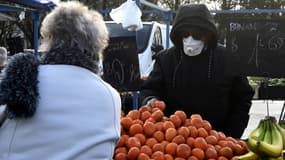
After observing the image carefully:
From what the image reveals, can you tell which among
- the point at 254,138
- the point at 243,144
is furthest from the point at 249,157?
the point at 243,144

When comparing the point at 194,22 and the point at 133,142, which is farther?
the point at 194,22

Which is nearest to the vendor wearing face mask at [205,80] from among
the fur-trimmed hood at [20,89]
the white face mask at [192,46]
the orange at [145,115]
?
the white face mask at [192,46]

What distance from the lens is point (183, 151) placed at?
3066 millimetres

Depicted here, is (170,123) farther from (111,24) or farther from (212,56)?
(111,24)

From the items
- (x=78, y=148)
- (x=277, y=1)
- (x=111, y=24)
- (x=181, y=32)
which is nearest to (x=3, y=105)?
(x=78, y=148)

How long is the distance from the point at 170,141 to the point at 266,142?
1.89 ft

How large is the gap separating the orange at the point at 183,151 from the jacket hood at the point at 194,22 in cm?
103

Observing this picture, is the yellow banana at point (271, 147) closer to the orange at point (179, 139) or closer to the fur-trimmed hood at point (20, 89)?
the orange at point (179, 139)

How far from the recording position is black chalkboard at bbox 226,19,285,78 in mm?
5145

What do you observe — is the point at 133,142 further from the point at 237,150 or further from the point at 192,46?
the point at 192,46

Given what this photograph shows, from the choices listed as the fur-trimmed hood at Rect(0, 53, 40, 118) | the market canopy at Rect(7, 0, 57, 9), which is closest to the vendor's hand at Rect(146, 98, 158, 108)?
the fur-trimmed hood at Rect(0, 53, 40, 118)

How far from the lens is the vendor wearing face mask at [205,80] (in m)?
3.83

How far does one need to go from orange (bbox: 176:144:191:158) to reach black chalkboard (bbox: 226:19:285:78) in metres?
2.18

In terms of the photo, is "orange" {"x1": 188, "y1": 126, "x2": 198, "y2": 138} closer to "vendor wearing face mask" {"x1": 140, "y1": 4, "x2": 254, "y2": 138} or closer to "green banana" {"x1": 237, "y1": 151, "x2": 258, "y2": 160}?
"green banana" {"x1": 237, "y1": 151, "x2": 258, "y2": 160}
